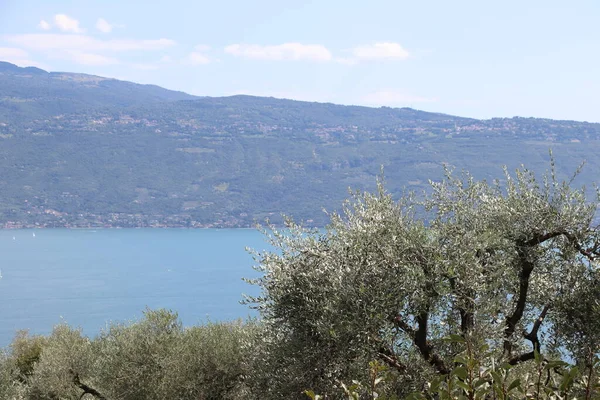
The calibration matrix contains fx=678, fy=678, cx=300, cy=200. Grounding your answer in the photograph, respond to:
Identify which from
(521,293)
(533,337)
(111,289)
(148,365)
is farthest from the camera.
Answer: (111,289)

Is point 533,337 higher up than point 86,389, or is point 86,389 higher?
point 533,337

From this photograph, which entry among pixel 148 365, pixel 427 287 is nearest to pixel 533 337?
pixel 427 287

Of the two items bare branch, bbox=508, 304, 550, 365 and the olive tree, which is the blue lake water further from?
bare branch, bbox=508, 304, 550, 365

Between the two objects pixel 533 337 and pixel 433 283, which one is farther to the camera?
pixel 533 337

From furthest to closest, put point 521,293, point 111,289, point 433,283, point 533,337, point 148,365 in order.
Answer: point 111,289, point 148,365, point 533,337, point 521,293, point 433,283

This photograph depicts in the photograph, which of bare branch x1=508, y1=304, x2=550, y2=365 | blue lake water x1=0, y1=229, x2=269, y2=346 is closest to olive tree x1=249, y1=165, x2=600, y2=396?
bare branch x1=508, y1=304, x2=550, y2=365

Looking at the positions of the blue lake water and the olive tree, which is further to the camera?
the blue lake water

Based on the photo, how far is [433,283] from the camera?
10.3 m

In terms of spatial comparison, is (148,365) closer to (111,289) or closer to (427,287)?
(427,287)

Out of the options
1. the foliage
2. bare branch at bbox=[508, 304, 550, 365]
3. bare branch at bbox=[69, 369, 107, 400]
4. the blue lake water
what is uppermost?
bare branch at bbox=[508, 304, 550, 365]

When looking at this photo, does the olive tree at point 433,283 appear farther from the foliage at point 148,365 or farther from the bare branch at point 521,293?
the foliage at point 148,365

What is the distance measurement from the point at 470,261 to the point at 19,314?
12255 cm

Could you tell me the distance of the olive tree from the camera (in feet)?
33.7

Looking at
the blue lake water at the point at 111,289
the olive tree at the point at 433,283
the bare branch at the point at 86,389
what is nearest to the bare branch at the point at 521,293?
the olive tree at the point at 433,283
